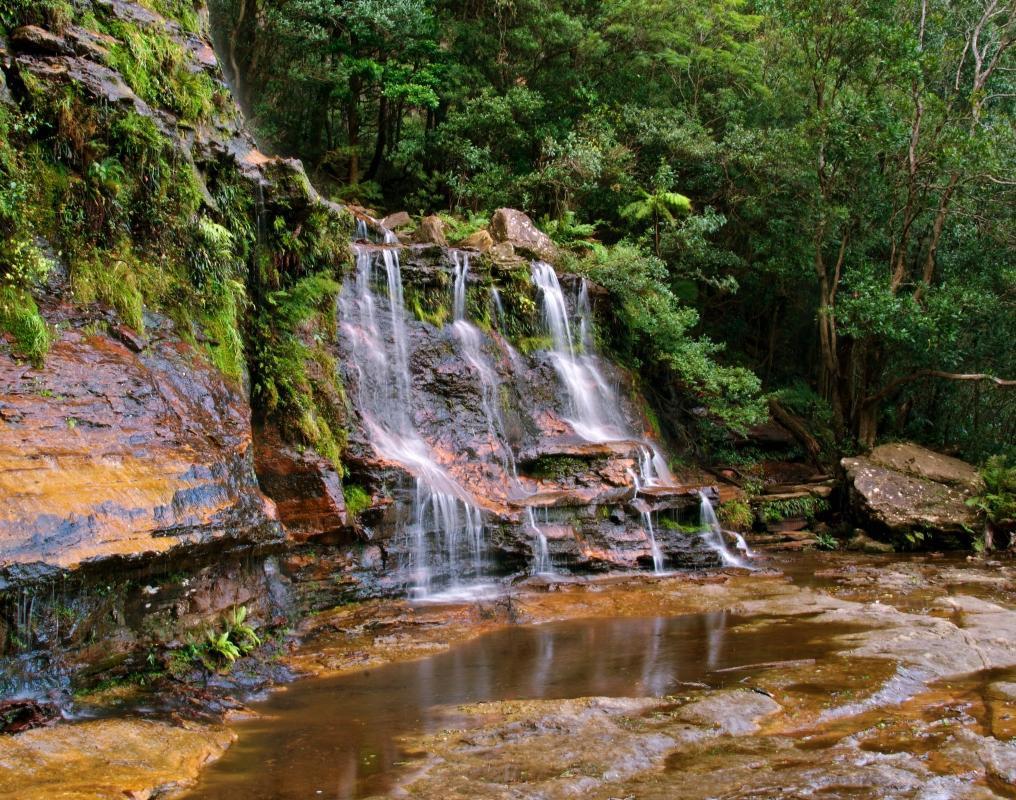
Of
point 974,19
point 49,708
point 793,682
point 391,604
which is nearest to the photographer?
point 49,708

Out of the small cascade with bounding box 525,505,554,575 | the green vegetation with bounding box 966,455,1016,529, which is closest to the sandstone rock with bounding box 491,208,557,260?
the small cascade with bounding box 525,505,554,575

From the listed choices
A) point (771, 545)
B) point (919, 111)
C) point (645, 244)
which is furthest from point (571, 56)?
point (771, 545)

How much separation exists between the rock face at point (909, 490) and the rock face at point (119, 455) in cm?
1128

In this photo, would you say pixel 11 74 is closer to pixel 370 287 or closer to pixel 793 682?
pixel 370 287

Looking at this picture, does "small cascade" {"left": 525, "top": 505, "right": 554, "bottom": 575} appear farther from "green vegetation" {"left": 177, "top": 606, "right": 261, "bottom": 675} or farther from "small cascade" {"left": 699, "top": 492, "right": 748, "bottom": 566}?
"green vegetation" {"left": 177, "top": 606, "right": 261, "bottom": 675}

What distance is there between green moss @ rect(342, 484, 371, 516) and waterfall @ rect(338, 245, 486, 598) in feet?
2.03

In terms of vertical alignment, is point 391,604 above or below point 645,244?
below

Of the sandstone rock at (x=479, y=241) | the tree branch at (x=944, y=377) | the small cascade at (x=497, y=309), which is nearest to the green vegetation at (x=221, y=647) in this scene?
the small cascade at (x=497, y=309)

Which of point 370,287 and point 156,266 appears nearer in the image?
point 156,266

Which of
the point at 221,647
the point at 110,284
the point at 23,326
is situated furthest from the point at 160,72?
the point at 221,647

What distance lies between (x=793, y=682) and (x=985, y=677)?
158 centimetres

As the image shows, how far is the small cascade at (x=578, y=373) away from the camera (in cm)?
1474

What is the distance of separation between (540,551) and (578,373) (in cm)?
514

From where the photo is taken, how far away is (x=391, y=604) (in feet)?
30.5
